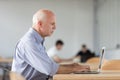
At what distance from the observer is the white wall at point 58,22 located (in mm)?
14281

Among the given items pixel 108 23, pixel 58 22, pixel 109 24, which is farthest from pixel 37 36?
pixel 58 22

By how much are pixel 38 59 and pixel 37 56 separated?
0.03 metres

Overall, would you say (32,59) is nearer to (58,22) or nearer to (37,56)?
(37,56)

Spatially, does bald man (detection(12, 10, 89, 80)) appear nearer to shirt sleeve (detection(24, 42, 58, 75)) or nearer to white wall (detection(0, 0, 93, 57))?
shirt sleeve (detection(24, 42, 58, 75))

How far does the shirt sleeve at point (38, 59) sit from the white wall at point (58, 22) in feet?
37.3

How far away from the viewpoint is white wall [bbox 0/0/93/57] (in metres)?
14.3

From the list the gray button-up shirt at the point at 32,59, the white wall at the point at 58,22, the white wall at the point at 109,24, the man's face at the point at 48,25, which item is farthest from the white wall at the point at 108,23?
the gray button-up shirt at the point at 32,59

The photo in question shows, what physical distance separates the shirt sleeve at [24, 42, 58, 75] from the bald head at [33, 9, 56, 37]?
0.71ft

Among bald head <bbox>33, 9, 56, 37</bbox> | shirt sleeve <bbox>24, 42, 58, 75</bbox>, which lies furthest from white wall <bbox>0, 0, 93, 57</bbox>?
shirt sleeve <bbox>24, 42, 58, 75</bbox>

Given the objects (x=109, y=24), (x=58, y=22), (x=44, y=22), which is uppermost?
(x=44, y=22)

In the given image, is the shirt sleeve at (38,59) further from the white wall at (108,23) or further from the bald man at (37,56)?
the white wall at (108,23)

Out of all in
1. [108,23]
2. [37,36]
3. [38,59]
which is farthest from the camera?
[108,23]

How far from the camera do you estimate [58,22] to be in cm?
1442

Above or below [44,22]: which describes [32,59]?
below
